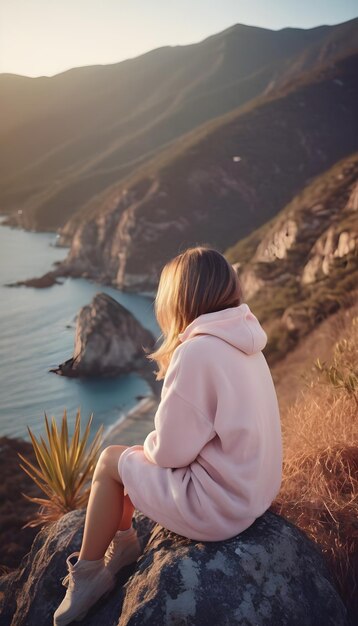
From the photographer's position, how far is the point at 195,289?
6.34 ft

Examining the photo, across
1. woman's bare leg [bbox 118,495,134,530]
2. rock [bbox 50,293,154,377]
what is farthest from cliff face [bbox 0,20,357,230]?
woman's bare leg [bbox 118,495,134,530]

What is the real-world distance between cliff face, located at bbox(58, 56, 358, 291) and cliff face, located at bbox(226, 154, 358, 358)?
9709 millimetres

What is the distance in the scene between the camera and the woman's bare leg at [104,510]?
208 centimetres

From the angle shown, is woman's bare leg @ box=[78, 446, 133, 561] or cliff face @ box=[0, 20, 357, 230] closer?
woman's bare leg @ box=[78, 446, 133, 561]

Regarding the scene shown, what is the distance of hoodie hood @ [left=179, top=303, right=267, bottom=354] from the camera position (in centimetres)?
180

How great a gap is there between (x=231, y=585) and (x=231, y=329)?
38.1 inches

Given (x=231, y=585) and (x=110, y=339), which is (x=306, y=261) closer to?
(x=110, y=339)

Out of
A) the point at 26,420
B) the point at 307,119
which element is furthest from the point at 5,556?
the point at 307,119

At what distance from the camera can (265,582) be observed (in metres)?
1.84

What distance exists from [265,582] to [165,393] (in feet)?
2.74

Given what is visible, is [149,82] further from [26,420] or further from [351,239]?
[26,420]

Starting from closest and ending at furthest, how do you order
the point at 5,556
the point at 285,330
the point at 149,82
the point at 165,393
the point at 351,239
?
the point at 165,393
the point at 5,556
the point at 285,330
the point at 351,239
the point at 149,82

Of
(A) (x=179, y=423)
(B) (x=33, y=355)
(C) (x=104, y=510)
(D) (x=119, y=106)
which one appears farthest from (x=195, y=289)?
(D) (x=119, y=106)

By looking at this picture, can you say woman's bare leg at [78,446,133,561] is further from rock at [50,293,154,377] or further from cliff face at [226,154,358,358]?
rock at [50,293,154,377]
